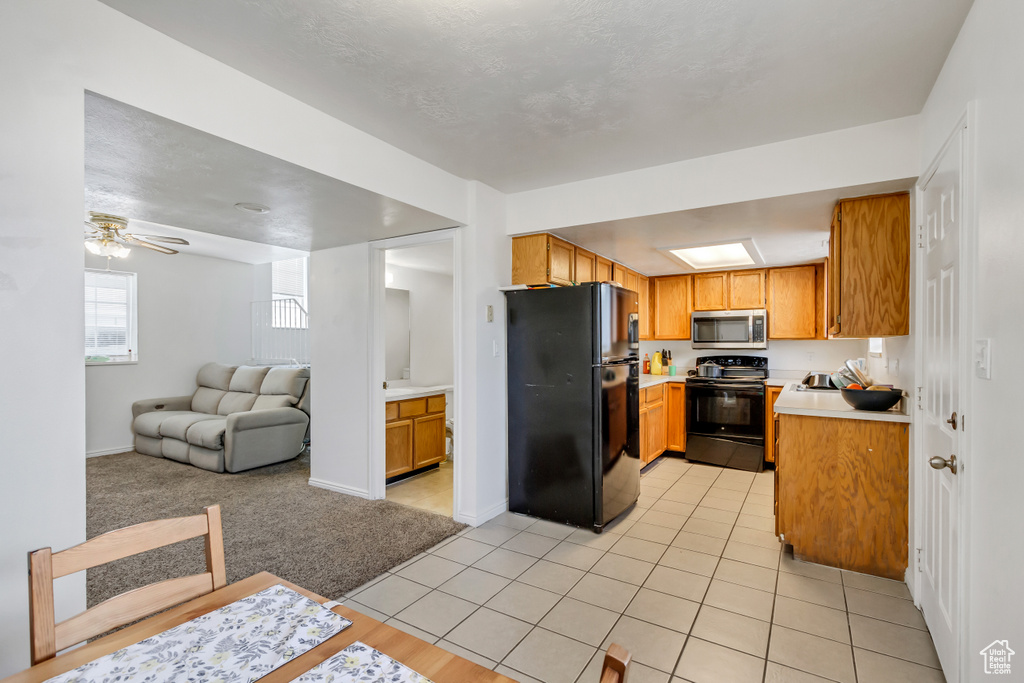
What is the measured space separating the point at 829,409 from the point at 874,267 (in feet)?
2.72

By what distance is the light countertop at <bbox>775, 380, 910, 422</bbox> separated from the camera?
2.62 m

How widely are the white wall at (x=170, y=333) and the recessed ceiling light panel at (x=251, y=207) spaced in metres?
4.18

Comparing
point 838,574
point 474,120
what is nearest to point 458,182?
point 474,120

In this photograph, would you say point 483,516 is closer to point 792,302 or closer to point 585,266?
point 585,266

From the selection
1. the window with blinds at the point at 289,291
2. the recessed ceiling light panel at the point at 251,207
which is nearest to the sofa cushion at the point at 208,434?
the window with blinds at the point at 289,291

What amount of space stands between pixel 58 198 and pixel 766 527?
13.2 ft

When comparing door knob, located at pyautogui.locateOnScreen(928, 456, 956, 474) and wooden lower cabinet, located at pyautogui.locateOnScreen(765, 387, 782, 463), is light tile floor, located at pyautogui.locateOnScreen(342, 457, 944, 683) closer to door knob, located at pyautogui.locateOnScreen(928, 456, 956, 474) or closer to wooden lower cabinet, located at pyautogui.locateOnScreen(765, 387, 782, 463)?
door knob, located at pyautogui.locateOnScreen(928, 456, 956, 474)

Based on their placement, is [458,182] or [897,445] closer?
[897,445]

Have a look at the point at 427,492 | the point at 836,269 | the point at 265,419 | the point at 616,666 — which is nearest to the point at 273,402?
the point at 265,419

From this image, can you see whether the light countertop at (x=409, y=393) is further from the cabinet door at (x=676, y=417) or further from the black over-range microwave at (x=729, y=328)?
the black over-range microwave at (x=729, y=328)

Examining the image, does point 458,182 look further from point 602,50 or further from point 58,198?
point 58,198

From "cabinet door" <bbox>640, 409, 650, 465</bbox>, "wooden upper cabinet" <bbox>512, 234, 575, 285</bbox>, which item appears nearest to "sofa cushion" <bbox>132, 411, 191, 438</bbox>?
"wooden upper cabinet" <bbox>512, 234, 575, 285</bbox>

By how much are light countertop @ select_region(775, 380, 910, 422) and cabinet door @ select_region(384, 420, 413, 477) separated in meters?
3.05

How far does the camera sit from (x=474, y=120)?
2.45 m
